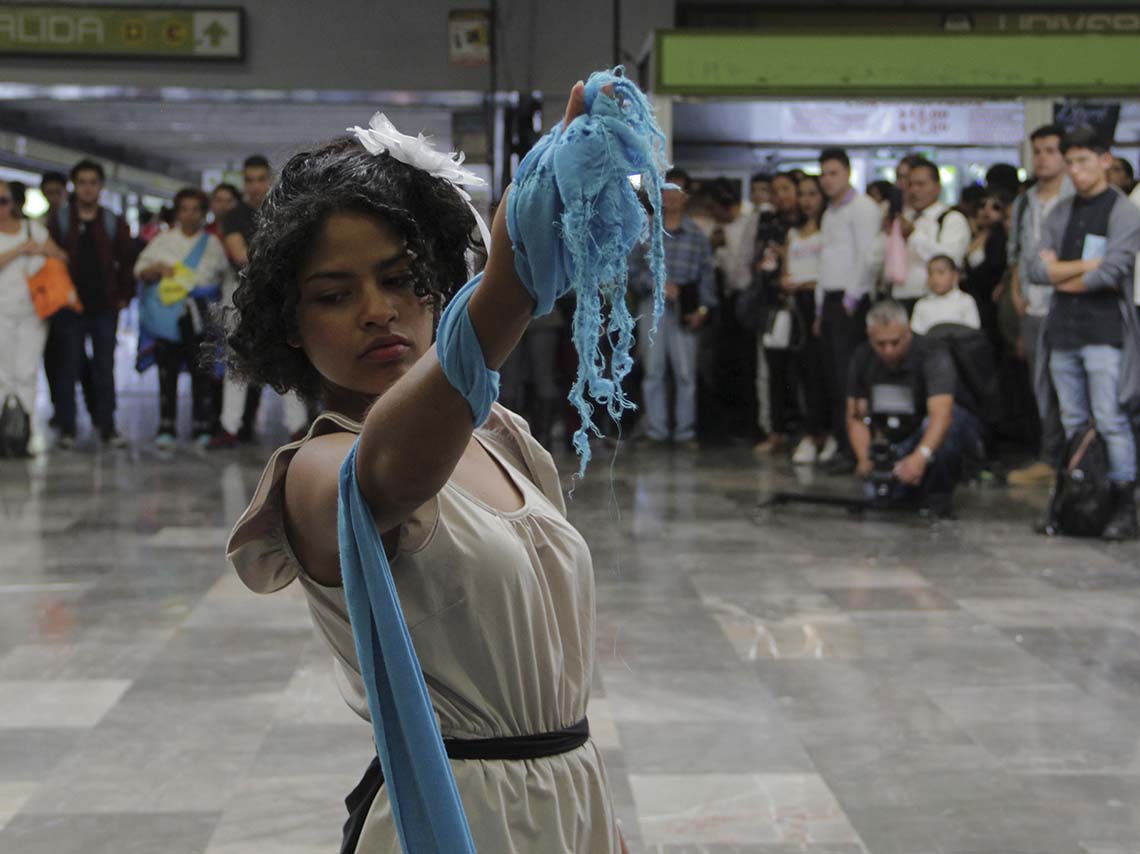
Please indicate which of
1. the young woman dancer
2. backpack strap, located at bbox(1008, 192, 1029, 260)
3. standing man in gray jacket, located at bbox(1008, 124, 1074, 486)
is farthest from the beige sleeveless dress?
backpack strap, located at bbox(1008, 192, 1029, 260)

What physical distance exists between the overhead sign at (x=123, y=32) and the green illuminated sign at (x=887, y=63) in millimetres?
5584

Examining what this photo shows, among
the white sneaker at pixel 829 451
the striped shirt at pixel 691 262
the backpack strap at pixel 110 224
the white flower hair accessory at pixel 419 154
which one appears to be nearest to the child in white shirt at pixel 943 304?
the white sneaker at pixel 829 451

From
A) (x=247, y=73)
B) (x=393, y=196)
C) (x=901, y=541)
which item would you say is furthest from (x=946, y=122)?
(x=393, y=196)

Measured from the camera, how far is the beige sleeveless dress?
4.46 ft

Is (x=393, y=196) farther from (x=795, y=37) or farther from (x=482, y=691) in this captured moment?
(x=795, y=37)

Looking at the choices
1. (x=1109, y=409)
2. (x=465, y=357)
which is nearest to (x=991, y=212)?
(x=1109, y=409)

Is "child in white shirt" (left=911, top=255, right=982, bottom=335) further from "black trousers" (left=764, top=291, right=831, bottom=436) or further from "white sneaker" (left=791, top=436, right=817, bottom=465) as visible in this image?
"white sneaker" (left=791, top=436, right=817, bottom=465)

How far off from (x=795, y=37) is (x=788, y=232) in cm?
126

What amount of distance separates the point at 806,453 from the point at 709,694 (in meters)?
5.39

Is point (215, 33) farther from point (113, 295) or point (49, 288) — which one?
point (49, 288)

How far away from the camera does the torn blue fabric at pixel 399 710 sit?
48.7 inches

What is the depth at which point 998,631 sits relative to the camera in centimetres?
508

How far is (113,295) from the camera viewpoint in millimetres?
10148

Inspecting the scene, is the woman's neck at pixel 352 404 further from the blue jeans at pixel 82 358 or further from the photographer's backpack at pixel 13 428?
the blue jeans at pixel 82 358
